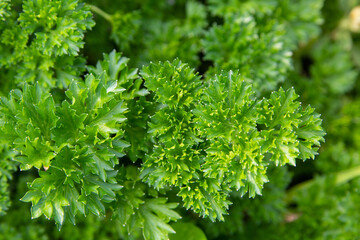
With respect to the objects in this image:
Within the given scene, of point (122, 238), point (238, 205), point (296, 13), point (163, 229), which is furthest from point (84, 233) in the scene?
point (296, 13)

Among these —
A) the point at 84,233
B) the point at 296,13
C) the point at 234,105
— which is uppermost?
the point at 296,13

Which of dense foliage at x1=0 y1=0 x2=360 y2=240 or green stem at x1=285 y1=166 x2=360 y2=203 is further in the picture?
green stem at x1=285 y1=166 x2=360 y2=203

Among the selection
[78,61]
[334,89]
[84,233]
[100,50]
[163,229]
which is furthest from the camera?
[334,89]

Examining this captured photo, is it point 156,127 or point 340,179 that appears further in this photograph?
point 340,179

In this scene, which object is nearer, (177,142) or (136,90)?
(177,142)

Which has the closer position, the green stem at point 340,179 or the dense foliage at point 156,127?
the dense foliage at point 156,127

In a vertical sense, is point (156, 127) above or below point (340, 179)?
below

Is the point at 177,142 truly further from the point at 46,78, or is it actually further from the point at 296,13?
the point at 296,13

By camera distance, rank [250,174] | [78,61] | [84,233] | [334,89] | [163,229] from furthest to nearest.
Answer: [334,89] < [84,233] < [78,61] < [163,229] < [250,174]
